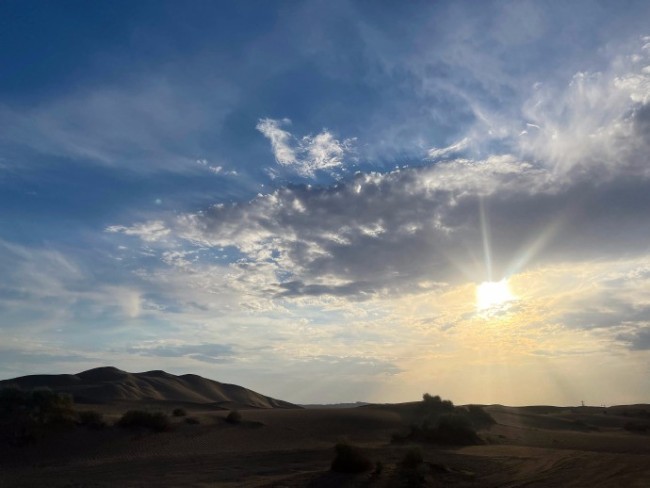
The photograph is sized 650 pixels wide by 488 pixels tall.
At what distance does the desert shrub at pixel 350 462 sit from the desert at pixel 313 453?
0.20 metres

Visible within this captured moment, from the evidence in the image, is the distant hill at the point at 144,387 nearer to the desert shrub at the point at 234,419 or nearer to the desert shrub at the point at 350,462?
the desert shrub at the point at 234,419

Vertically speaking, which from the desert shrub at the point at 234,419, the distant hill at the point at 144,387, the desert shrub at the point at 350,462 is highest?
the distant hill at the point at 144,387

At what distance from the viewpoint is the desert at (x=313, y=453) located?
2412 centimetres

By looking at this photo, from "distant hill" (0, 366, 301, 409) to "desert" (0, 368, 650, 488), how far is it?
20704 mm

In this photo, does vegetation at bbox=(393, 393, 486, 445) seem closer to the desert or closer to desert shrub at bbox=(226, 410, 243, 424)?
the desert

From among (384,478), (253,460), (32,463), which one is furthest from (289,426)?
(384,478)

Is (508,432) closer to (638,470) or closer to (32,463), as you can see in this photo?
(638,470)

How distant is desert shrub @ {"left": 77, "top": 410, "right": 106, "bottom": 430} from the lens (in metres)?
38.2

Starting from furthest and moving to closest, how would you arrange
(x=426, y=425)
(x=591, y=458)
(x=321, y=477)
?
(x=426, y=425), (x=591, y=458), (x=321, y=477)

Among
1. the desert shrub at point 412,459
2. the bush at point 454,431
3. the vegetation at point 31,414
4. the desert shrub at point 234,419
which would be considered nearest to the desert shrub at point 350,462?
the desert shrub at point 412,459

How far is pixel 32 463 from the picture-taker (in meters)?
31.5

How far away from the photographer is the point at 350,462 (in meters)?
25.8

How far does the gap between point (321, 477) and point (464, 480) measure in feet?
18.4

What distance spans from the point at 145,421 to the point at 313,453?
1263cm
